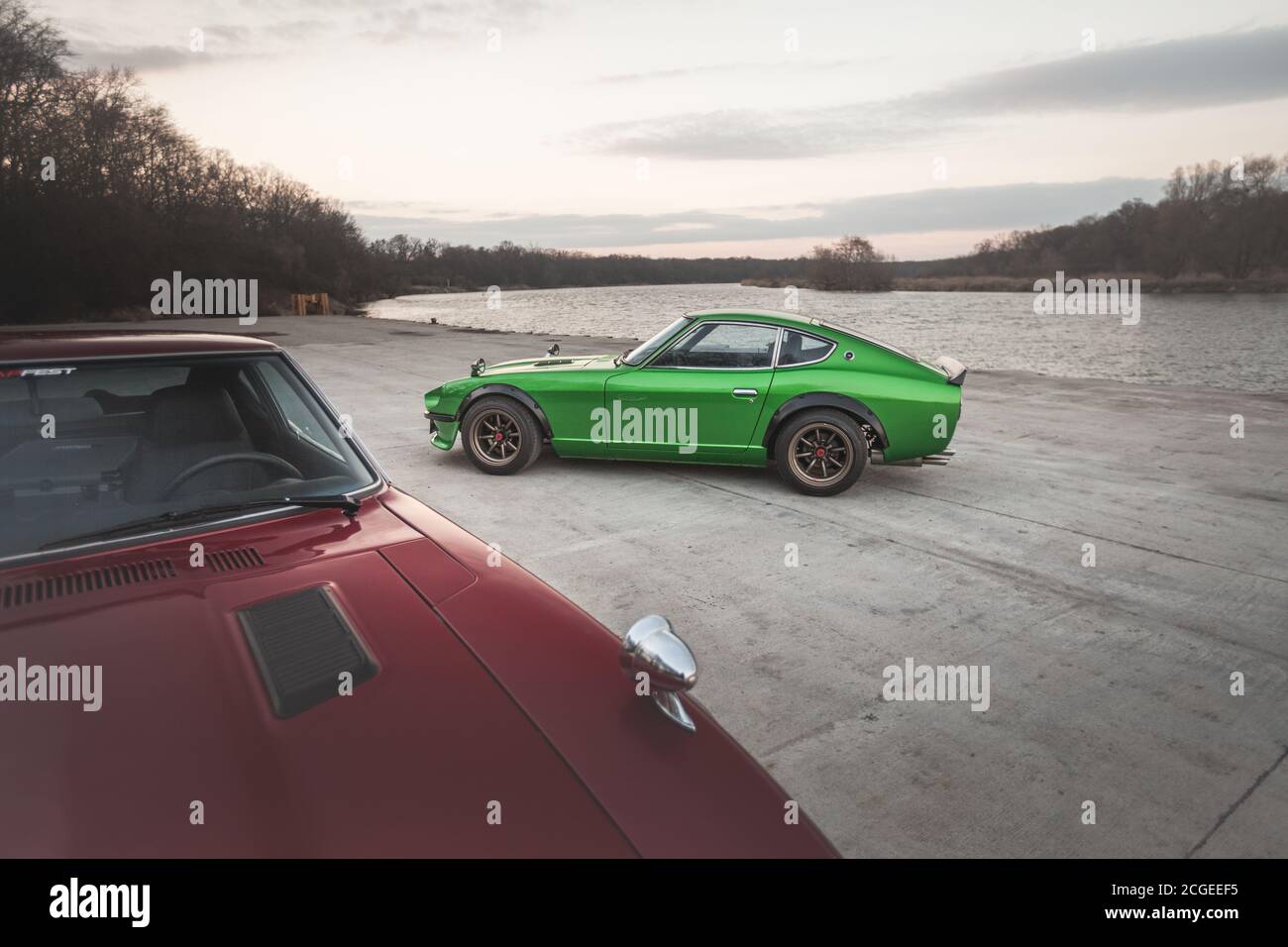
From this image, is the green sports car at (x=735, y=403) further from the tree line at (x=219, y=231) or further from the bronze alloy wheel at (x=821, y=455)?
the tree line at (x=219, y=231)

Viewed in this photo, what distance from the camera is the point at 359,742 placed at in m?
1.43

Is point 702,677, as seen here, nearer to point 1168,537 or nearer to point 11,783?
point 11,783

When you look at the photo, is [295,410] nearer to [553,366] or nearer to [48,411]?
[48,411]

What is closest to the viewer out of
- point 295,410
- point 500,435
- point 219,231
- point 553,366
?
point 295,410

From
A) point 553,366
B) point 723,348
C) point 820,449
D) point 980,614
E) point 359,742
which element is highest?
point 723,348

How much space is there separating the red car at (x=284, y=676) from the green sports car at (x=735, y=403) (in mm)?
3996

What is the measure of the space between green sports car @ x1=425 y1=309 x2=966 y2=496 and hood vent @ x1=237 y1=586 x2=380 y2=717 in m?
4.68

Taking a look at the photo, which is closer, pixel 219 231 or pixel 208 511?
pixel 208 511

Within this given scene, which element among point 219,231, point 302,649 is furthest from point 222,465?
point 219,231

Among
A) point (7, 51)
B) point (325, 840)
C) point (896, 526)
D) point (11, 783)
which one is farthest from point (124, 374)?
point (7, 51)

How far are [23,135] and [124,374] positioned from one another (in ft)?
143

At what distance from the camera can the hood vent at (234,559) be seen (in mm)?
2016

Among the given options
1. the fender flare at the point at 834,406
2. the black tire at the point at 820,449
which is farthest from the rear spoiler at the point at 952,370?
the black tire at the point at 820,449

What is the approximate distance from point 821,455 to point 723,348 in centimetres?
119
